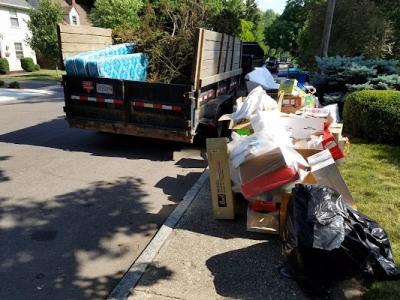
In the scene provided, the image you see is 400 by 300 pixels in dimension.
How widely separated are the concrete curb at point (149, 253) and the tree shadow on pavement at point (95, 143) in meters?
2.05

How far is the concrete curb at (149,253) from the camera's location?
292cm

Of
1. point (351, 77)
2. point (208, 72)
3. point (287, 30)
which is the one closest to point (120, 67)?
point (208, 72)

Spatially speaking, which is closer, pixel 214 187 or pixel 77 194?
pixel 214 187

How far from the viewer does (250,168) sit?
382 cm

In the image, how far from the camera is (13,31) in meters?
28.2

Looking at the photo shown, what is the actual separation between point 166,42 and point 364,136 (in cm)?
443

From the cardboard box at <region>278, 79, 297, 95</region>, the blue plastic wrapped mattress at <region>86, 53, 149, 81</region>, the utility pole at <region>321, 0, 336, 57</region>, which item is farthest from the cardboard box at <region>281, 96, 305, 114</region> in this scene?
the utility pole at <region>321, 0, 336, 57</region>

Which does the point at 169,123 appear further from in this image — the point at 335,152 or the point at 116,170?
the point at 335,152

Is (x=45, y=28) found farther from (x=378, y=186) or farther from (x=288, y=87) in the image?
(x=378, y=186)

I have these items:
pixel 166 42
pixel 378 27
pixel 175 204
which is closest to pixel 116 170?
pixel 175 204

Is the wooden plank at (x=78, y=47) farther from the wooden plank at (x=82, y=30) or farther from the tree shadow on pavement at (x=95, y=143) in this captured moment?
the tree shadow on pavement at (x=95, y=143)

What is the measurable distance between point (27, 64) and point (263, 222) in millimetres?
29925

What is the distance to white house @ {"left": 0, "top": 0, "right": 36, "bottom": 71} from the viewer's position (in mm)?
27016

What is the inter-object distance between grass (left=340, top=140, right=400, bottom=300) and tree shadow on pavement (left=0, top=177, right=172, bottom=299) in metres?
1.86
